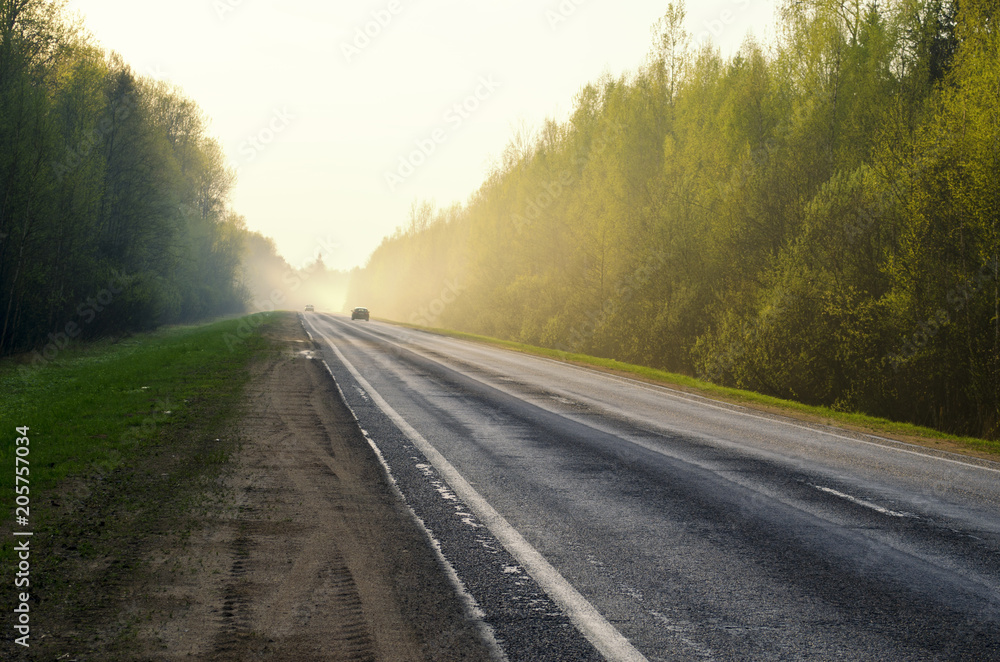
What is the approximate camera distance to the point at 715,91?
92.6ft

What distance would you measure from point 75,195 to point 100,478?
23266mm

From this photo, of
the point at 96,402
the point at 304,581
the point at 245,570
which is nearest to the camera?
the point at 304,581

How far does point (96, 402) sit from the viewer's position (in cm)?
1083

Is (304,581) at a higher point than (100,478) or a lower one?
higher

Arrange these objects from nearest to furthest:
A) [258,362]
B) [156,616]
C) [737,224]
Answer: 1. [156,616]
2. [258,362]
3. [737,224]

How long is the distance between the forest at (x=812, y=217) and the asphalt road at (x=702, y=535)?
8291 millimetres

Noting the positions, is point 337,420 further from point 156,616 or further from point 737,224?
point 737,224

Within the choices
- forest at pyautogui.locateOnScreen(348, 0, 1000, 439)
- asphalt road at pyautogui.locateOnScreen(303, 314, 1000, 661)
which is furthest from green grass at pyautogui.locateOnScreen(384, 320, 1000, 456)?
forest at pyautogui.locateOnScreen(348, 0, 1000, 439)

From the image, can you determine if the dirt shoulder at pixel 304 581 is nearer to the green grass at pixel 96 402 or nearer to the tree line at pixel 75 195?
the green grass at pixel 96 402

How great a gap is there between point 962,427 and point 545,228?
94.1 ft

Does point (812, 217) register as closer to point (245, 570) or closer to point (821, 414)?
point (821, 414)

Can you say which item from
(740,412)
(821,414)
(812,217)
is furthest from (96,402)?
(812,217)

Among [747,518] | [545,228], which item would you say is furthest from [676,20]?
[747,518]

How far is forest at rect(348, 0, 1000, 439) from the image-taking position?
51.2 ft
